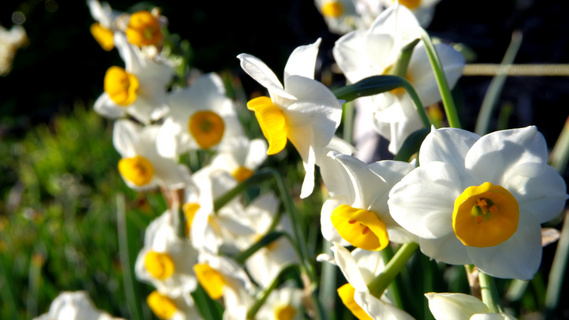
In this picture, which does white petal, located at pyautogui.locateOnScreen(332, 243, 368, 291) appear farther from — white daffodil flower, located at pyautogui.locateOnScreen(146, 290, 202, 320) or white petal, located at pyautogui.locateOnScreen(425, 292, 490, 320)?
white daffodil flower, located at pyautogui.locateOnScreen(146, 290, 202, 320)

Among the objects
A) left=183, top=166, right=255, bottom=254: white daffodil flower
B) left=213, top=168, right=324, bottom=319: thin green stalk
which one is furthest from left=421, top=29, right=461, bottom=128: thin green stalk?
left=183, top=166, right=255, bottom=254: white daffodil flower

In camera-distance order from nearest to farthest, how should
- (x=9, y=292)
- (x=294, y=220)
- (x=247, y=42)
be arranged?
(x=294, y=220) → (x=9, y=292) → (x=247, y=42)

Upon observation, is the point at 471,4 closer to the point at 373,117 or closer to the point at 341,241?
the point at 373,117

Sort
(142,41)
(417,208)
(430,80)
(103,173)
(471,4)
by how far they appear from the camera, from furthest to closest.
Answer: (103,173) → (471,4) → (142,41) → (430,80) → (417,208)

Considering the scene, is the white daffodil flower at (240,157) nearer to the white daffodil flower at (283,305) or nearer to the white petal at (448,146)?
the white daffodil flower at (283,305)

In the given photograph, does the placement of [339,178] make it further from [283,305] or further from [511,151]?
[283,305]

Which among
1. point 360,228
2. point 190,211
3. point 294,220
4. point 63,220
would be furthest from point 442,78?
point 63,220

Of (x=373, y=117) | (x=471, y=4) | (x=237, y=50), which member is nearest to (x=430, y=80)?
(x=373, y=117)
